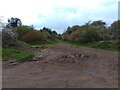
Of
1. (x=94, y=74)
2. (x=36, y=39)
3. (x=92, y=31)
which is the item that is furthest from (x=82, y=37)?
(x=94, y=74)

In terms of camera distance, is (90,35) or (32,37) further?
(32,37)

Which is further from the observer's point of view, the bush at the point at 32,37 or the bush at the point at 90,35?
the bush at the point at 32,37

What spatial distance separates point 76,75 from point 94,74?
0.85 m

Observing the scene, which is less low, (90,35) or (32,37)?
(90,35)

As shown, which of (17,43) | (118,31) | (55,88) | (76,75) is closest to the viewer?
(55,88)

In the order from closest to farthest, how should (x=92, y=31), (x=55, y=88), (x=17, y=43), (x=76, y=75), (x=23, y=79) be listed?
(x=55, y=88)
(x=23, y=79)
(x=76, y=75)
(x=17, y=43)
(x=92, y=31)

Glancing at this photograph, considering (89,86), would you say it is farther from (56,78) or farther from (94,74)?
(94,74)

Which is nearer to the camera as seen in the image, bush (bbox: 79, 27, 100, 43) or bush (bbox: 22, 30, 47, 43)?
bush (bbox: 79, 27, 100, 43)

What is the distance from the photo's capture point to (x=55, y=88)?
10.5 metres

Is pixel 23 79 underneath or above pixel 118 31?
underneath

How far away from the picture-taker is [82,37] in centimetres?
5478

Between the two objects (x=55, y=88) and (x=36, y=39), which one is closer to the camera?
(x=55, y=88)

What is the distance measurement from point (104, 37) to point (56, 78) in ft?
135

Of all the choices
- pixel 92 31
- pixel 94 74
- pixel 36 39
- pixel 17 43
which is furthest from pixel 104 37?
pixel 94 74
